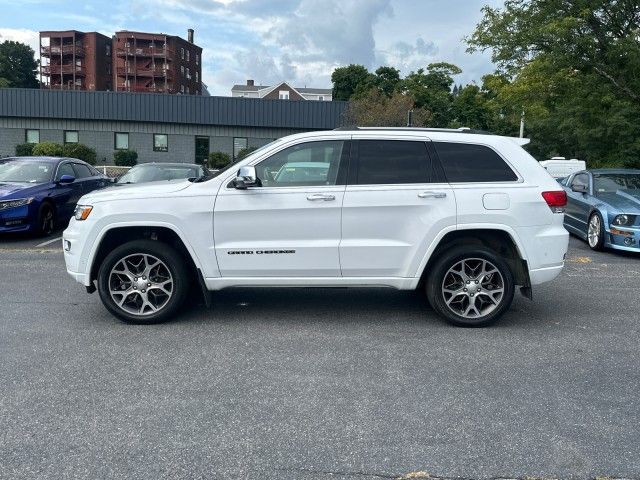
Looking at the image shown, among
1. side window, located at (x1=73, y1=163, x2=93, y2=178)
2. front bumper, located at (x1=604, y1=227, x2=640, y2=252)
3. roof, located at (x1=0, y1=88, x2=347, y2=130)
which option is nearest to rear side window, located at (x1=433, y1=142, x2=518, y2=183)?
front bumper, located at (x1=604, y1=227, x2=640, y2=252)

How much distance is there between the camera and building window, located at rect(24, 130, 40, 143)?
129 ft

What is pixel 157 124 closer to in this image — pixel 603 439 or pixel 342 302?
pixel 342 302

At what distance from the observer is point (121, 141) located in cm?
3962

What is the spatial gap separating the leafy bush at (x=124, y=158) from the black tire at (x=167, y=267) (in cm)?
3348

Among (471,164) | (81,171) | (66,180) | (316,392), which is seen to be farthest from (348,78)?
(316,392)

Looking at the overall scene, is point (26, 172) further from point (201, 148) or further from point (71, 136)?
point (71, 136)

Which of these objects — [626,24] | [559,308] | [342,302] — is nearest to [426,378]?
[342,302]

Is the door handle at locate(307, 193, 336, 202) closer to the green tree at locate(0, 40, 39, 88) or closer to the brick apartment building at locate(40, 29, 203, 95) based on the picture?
the brick apartment building at locate(40, 29, 203, 95)

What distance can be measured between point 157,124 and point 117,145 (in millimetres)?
2942

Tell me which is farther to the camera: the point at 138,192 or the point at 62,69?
the point at 62,69

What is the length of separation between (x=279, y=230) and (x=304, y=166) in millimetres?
691

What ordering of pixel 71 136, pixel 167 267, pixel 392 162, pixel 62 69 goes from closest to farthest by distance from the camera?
pixel 167 267
pixel 392 162
pixel 71 136
pixel 62 69

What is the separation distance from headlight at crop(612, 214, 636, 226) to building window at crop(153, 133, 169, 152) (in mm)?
33197

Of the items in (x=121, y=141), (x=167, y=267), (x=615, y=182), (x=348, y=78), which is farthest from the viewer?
(x=348, y=78)
